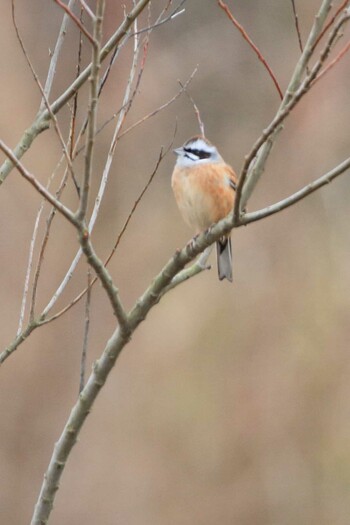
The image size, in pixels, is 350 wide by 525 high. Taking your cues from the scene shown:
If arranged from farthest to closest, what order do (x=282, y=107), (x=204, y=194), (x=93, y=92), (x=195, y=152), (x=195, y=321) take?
(x=195, y=321) → (x=195, y=152) → (x=204, y=194) → (x=282, y=107) → (x=93, y=92)

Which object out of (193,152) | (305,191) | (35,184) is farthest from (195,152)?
(35,184)

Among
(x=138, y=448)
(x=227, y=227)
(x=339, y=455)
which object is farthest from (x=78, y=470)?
(x=227, y=227)

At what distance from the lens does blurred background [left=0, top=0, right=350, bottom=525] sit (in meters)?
8.61

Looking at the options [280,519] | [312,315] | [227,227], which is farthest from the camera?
[312,315]

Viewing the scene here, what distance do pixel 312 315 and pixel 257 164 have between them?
6.53m

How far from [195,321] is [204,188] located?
513 cm

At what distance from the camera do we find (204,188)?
13.4 ft

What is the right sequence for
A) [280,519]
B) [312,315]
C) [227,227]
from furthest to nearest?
[312,315]
[280,519]
[227,227]

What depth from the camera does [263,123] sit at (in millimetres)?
9391

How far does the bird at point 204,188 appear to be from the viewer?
4.07 meters

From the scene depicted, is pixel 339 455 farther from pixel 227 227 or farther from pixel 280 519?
pixel 227 227

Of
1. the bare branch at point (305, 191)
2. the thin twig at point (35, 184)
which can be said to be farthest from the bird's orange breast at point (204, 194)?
the thin twig at point (35, 184)

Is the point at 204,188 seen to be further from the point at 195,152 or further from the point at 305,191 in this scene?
the point at 305,191

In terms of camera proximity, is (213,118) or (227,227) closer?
(227,227)
